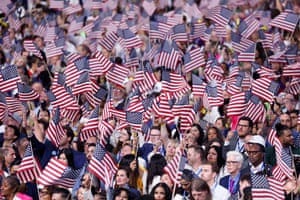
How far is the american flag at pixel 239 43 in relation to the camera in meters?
21.7

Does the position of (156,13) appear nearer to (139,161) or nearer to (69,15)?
(69,15)

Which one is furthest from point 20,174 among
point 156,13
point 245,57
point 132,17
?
point 156,13

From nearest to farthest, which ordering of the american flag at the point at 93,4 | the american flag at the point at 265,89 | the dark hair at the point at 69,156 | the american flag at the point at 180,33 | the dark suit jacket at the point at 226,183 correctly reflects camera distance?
1. the dark suit jacket at the point at 226,183
2. the dark hair at the point at 69,156
3. the american flag at the point at 265,89
4. the american flag at the point at 180,33
5. the american flag at the point at 93,4

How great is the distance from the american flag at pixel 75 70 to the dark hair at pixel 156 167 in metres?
4.50

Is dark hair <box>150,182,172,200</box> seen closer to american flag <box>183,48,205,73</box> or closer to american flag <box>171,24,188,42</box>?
american flag <box>183,48,205,73</box>

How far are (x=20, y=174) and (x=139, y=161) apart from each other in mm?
1806

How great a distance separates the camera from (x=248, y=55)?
68.2ft

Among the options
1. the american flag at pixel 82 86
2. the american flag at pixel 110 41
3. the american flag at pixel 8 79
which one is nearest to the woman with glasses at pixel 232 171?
the american flag at pixel 82 86

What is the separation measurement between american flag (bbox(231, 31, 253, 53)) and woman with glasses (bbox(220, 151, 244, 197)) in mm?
7579

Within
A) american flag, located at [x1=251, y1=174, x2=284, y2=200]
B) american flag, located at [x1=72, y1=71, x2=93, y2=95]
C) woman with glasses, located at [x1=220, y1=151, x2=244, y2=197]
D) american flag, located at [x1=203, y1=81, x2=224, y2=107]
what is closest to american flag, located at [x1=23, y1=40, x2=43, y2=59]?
american flag, located at [x1=72, y1=71, x2=93, y2=95]

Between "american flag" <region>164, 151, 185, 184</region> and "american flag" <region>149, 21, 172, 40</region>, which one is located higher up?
"american flag" <region>164, 151, 185, 184</region>

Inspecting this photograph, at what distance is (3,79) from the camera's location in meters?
18.9

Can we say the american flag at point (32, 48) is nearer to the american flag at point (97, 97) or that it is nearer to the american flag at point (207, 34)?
the american flag at point (207, 34)

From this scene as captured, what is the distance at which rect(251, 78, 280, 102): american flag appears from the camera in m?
18.0
